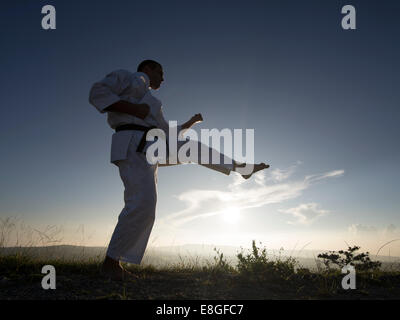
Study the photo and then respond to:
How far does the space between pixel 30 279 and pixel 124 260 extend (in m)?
1.21

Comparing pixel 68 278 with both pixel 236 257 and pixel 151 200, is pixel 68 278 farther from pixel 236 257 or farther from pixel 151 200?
pixel 236 257

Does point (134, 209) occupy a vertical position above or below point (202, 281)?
above

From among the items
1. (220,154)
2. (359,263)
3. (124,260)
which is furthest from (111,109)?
(359,263)

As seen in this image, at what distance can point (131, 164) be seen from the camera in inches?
143

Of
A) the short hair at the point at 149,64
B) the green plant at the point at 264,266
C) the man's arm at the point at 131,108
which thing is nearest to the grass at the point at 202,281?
the green plant at the point at 264,266

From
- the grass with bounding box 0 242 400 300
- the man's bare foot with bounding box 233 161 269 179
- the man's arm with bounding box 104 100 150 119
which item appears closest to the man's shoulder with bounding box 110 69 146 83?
the man's arm with bounding box 104 100 150 119

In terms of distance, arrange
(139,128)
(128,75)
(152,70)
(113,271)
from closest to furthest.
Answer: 1. (113,271)
2. (139,128)
3. (128,75)
4. (152,70)

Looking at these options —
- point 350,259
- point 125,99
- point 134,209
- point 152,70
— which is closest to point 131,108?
point 125,99

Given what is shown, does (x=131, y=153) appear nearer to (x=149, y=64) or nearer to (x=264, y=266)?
(x=149, y=64)

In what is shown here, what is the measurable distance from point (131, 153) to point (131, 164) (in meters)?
0.16

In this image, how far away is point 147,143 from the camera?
3.73 meters

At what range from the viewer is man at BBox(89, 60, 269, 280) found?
11.2 feet

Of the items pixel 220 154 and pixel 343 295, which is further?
pixel 220 154

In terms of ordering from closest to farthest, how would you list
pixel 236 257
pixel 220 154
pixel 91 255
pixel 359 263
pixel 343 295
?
pixel 343 295 < pixel 220 154 < pixel 236 257 < pixel 91 255 < pixel 359 263
